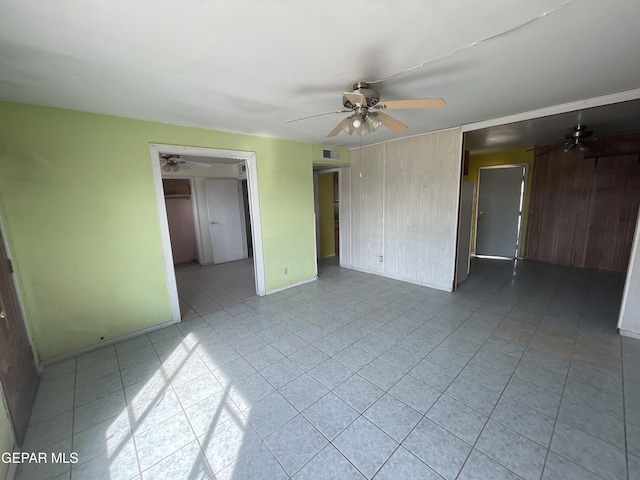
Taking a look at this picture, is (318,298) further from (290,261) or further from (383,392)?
(383,392)

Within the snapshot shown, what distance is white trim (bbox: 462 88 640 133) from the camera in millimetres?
2344

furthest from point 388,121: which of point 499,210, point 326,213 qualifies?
point 499,210

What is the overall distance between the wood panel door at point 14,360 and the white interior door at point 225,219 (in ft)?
11.9

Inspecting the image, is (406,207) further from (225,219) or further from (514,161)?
(225,219)

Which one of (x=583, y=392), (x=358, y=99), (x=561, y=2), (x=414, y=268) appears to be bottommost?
(x=583, y=392)

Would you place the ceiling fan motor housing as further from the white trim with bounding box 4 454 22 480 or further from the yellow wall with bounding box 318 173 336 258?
the yellow wall with bounding box 318 173 336 258

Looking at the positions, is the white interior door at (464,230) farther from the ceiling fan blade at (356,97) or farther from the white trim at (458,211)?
Answer: the ceiling fan blade at (356,97)

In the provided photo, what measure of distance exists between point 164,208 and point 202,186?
2794 mm

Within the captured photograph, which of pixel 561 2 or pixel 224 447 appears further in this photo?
pixel 224 447

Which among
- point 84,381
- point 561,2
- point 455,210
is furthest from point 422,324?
point 84,381

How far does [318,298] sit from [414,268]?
1.70 metres

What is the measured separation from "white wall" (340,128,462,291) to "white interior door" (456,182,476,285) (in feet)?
1.02

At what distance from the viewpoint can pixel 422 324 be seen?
2.86m

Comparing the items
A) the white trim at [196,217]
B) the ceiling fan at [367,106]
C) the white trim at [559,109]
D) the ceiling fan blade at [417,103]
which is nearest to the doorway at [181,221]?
the white trim at [196,217]
